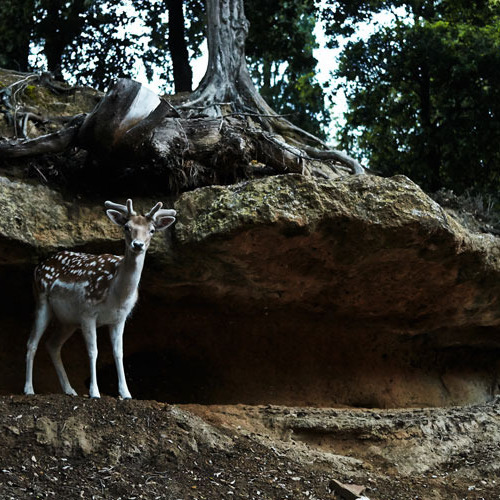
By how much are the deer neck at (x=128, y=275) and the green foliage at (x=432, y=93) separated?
684 cm

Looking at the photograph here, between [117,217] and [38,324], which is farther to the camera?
[38,324]

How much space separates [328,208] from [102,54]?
8.20 meters

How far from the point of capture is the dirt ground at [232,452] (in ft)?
18.4

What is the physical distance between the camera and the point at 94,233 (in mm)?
7652

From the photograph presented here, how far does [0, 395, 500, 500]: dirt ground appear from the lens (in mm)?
5605

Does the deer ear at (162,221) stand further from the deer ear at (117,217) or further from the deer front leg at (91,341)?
the deer front leg at (91,341)

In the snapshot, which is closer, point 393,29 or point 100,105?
point 100,105

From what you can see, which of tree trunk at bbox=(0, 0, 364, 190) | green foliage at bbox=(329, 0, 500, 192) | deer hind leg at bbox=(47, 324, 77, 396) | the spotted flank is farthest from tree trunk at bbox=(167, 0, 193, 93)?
deer hind leg at bbox=(47, 324, 77, 396)

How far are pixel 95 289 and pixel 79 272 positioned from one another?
0.24m

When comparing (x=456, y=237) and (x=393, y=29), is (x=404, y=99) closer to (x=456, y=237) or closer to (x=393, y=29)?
(x=393, y=29)

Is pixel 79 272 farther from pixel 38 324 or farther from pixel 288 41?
pixel 288 41

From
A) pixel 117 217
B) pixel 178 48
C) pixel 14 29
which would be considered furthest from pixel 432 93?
pixel 117 217

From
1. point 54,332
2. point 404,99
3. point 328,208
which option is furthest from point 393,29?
point 54,332

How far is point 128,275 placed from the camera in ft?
21.8
